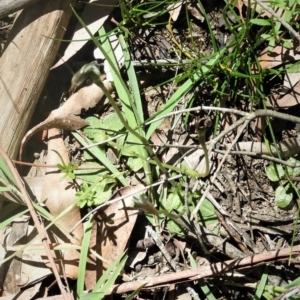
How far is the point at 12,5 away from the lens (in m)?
2.14

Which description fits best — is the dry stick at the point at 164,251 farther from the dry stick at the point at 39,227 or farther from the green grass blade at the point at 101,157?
the dry stick at the point at 39,227

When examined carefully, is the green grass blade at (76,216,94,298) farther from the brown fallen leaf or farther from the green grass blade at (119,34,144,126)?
the green grass blade at (119,34,144,126)

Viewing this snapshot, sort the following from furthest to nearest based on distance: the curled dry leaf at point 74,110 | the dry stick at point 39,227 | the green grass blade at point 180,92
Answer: the curled dry leaf at point 74,110
the green grass blade at point 180,92
the dry stick at point 39,227

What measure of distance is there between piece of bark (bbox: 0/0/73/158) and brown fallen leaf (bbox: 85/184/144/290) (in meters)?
A: 0.57

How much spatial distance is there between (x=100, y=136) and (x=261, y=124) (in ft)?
2.57

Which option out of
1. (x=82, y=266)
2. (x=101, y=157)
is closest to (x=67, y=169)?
(x=101, y=157)

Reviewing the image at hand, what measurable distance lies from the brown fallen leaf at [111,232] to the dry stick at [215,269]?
14 centimetres

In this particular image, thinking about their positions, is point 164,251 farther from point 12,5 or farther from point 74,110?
point 12,5

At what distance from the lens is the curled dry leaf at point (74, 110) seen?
2324 mm

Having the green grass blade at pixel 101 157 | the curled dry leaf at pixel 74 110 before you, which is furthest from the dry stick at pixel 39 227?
the green grass blade at pixel 101 157

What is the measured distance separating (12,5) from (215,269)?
1532mm

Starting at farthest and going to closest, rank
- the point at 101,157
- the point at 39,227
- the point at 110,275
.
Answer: the point at 101,157
the point at 110,275
the point at 39,227

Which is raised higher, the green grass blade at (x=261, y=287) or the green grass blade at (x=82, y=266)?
the green grass blade at (x=82, y=266)

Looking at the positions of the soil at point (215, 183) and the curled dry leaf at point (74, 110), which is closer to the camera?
the soil at point (215, 183)
